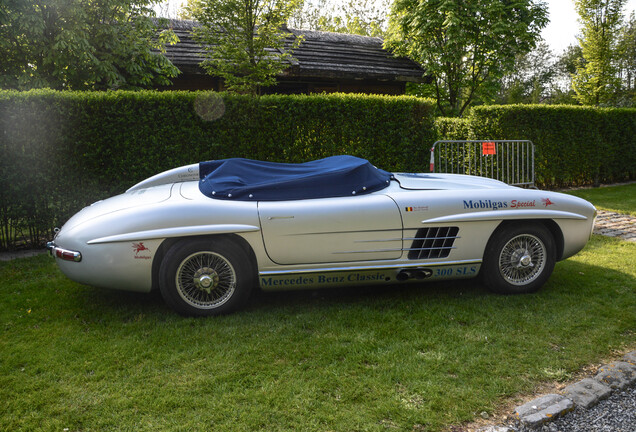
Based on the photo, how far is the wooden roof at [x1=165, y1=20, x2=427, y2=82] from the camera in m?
13.3

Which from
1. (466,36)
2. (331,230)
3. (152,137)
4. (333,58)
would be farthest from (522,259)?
(466,36)

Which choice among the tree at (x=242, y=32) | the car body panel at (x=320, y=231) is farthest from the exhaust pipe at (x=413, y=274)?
the tree at (x=242, y=32)

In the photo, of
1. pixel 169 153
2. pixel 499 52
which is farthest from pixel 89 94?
pixel 499 52

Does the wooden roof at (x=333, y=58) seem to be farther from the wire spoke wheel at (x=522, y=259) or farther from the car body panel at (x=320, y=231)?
the wire spoke wheel at (x=522, y=259)

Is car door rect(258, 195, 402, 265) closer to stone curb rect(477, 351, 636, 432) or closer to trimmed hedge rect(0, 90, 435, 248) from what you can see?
stone curb rect(477, 351, 636, 432)

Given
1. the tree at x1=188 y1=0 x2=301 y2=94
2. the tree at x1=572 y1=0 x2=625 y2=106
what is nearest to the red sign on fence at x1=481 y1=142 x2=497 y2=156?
the tree at x1=188 y1=0 x2=301 y2=94

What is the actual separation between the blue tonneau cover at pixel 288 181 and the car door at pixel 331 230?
0.13 metres

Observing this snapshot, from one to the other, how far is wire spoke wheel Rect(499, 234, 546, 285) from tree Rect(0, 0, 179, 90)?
330 inches

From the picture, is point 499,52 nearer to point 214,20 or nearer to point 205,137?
point 214,20

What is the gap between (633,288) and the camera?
4496mm

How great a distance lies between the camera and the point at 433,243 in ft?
13.2

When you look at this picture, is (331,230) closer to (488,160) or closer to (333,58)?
(488,160)

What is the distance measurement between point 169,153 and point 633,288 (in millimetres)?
6242

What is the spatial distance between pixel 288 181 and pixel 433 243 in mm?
1375
